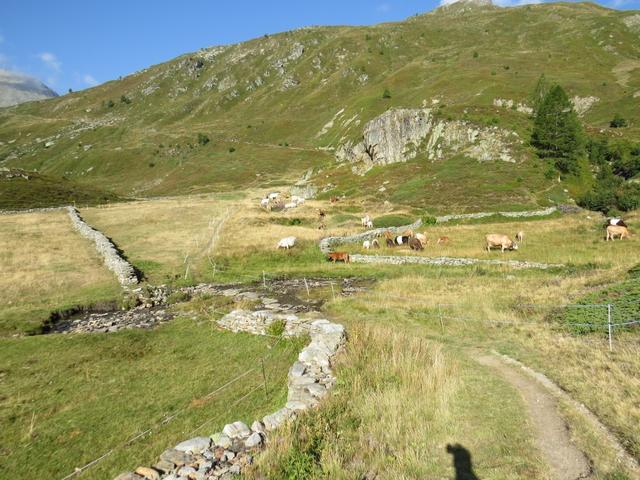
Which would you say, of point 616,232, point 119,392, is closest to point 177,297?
point 119,392

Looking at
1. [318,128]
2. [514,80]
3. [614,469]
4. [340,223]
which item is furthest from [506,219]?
[318,128]

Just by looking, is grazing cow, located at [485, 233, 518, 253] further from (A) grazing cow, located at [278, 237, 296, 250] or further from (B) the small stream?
(A) grazing cow, located at [278, 237, 296, 250]

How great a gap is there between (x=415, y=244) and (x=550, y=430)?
2924cm

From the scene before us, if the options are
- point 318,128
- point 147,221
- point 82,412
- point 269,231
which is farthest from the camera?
point 318,128

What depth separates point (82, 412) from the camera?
12.8m

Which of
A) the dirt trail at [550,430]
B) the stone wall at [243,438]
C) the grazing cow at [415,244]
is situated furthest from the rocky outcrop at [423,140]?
the stone wall at [243,438]

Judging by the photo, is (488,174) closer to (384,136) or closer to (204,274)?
(384,136)

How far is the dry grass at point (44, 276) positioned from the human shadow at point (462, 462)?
2190cm

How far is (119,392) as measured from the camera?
14055 mm

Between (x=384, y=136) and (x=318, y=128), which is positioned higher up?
(x=318, y=128)

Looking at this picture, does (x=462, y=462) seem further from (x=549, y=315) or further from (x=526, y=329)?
(x=549, y=315)

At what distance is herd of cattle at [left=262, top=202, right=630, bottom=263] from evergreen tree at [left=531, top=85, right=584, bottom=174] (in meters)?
26.8

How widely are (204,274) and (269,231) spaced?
1410 cm

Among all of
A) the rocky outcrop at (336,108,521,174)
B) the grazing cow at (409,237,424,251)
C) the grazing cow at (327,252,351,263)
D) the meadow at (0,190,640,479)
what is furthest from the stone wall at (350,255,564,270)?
the rocky outcrop at (336,108,521,174)
